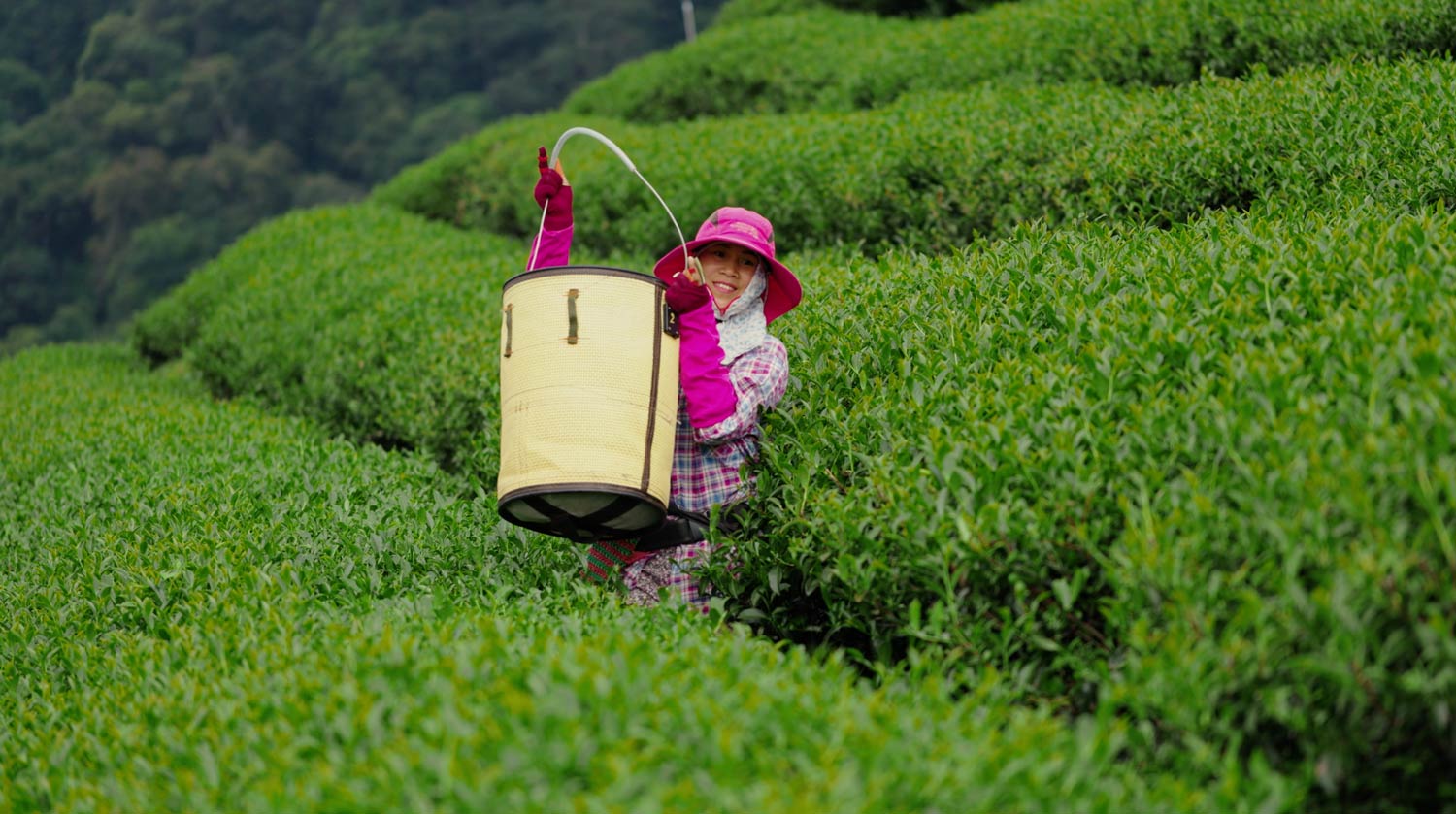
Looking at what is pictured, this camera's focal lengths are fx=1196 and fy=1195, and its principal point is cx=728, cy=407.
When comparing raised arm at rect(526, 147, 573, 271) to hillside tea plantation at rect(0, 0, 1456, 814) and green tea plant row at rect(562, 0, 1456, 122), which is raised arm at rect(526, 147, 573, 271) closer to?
hillside tea plantation at rect(0, 0, 1456, 814)

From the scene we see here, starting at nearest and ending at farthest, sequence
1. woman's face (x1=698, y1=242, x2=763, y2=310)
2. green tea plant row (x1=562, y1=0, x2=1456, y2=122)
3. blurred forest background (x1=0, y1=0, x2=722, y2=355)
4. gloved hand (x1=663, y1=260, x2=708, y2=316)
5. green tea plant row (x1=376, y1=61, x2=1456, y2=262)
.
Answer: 1. gloved hand (x1=663, y1=260, x2=708, y2=316)
2. woman's face (x1=698, y1=242, x2=763, y2=310)
3. green tea plant row (x1=376, y1=61, x2=1456, y2=262)
4. green tea plant row (x1=562, y1=0, x2=1456, y2=122)
5. blurred forest background (x1=0, y1=0, x2=722, y2=355)

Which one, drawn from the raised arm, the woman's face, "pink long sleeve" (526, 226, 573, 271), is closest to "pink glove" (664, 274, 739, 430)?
the woman's face

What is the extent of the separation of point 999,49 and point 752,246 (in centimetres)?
676

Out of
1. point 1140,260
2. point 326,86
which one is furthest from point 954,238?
point 326,86

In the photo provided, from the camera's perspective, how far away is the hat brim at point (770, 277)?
4.30 meters

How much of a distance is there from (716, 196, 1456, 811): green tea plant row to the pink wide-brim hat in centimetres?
33

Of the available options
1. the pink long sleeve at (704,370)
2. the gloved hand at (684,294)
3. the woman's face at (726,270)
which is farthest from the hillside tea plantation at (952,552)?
the gloved hand at (684,294)

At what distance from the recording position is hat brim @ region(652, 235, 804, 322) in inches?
169

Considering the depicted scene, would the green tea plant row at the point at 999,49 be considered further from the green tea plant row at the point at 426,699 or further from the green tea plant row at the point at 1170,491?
the green tea plant row at the point at 426,699

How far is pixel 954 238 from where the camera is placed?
7.77m

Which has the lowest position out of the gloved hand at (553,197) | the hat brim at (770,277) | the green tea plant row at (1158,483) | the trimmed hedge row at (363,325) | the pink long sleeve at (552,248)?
the trimmed hedge row at (363,325)

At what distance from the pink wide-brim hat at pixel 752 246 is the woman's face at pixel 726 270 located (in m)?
0.05

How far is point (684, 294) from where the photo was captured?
4.03m

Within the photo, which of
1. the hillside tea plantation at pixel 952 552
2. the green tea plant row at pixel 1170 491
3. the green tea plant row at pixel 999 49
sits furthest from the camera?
the green tea plant row at pixel 999 49
